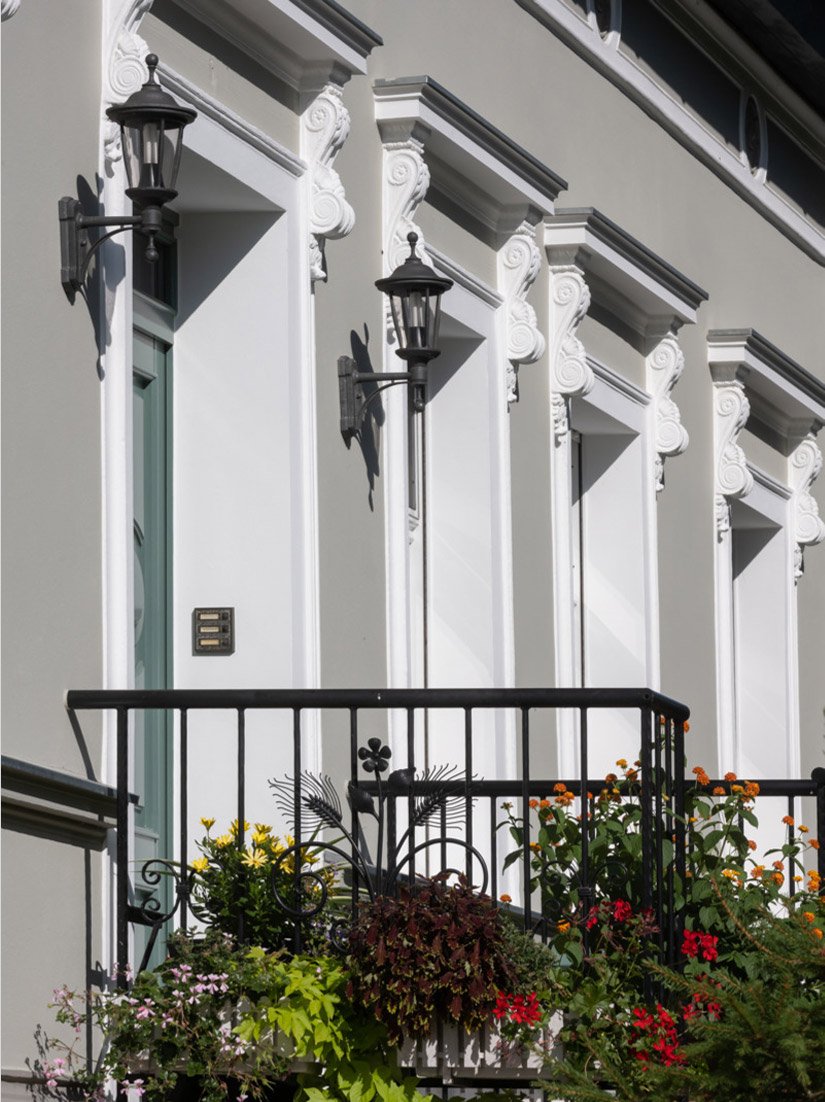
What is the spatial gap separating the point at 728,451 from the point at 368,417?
4.91 meters

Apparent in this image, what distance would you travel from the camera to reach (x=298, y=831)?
716 centimetres

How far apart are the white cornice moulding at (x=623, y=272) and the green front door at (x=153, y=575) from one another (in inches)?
125

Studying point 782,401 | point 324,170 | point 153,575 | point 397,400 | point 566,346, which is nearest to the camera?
point 153,575

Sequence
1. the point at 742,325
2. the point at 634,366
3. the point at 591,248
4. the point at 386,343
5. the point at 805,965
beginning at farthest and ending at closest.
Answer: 1. the point at 742,325
2. the point at 634,366
3. the point at 591,248
4. the point at 386,343
5. the point at 805,965

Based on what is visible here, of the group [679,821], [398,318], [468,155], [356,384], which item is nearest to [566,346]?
[468,155]

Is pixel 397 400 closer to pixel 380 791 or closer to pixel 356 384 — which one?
→ pixel 356 384

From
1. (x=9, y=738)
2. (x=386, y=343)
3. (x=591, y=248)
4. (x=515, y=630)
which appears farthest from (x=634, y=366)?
(x=9, y=738)

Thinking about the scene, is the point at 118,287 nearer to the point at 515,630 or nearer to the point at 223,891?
the point at 223,891

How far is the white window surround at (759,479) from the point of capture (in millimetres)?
13891

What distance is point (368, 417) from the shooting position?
9.41 m

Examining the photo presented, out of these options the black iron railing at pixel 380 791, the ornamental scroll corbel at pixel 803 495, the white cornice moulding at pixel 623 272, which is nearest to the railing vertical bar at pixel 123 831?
the black iron railing at pixel 380 791

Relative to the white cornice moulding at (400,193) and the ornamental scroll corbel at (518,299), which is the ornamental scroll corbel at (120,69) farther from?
the ornamental scroll corbel at (518,299)

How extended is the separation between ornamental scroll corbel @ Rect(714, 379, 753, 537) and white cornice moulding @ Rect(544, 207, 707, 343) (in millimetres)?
595

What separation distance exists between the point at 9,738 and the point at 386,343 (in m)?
3.24
